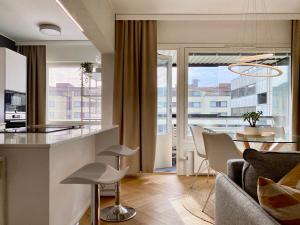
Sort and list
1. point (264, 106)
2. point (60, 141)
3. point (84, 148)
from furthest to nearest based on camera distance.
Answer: point (264, 106) < point (84, 148) < point (60, 141)

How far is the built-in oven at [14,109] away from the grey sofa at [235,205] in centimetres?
396

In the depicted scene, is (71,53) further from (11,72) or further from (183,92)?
(183,92)

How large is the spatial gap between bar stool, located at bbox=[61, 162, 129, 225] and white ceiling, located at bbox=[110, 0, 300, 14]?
8.78 feet

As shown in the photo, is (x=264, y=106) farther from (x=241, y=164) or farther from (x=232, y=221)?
(x=232, y=221)

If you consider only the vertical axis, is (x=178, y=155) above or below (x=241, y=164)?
below

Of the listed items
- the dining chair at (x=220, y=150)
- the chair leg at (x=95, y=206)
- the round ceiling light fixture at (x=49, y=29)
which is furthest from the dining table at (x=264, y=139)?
the round ceiling light fixture at (x=49, y=29)

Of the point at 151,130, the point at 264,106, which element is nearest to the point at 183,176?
the point at 151,130

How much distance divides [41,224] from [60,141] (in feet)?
1.83

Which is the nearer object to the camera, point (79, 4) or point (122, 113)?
point (79, 4)

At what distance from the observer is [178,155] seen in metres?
4.16

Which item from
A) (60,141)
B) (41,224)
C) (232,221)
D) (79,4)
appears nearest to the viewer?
(232,221)

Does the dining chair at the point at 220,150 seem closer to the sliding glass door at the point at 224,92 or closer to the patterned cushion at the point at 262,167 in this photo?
the patterned cushion at the point at 262,167

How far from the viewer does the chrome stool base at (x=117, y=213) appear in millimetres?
2410

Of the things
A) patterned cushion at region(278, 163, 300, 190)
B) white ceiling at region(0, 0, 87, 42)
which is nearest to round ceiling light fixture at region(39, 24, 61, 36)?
white ceiling at region(0, 0, 87, 42)
